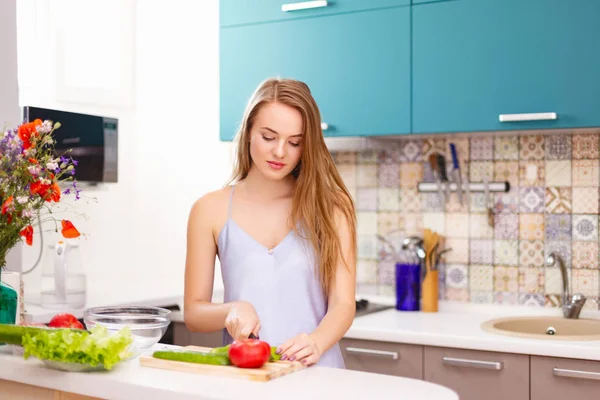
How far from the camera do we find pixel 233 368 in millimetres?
1504

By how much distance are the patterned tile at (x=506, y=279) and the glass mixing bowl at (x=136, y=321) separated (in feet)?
5.98

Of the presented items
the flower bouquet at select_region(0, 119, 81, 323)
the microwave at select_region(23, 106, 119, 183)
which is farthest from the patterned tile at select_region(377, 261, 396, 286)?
the flower bouquet at select_region(0, 119, 81, 323)

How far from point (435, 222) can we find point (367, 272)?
40 centimetres

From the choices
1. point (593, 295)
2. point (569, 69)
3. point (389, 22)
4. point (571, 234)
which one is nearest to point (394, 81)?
point (389, 22)

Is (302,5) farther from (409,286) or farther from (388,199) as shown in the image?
(409,286)

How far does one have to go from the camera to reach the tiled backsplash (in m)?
3.09

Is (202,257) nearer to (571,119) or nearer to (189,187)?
(571,119)

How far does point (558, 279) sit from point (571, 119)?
0.72m

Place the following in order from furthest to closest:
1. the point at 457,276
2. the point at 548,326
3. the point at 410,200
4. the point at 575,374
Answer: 1. the point at 410,200
2. the point at 457,276
3. the point at 548,326
4. the point at 575,374

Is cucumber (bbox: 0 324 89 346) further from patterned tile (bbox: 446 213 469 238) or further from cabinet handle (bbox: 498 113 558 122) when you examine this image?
patterned tile (bbox: 446 213 469 238)

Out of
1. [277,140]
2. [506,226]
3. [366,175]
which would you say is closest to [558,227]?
[506,226]

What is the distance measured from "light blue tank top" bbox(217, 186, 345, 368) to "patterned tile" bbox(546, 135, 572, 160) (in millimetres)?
1503

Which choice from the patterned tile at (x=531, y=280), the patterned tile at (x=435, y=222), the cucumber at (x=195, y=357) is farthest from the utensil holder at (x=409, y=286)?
the cucumber at (x=195, y=357)

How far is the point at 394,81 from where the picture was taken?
3072mm
